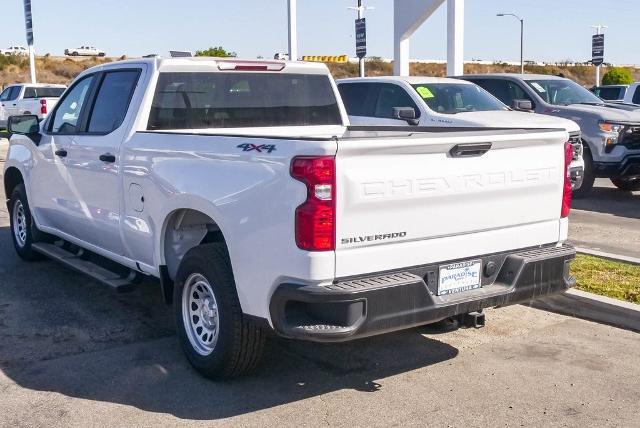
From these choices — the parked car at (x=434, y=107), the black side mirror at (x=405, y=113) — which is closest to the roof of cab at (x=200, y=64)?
the black side mirror at (x=405, y=113)

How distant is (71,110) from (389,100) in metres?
6.13

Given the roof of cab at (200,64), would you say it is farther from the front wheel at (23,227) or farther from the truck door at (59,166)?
the front wheel at (23,227)

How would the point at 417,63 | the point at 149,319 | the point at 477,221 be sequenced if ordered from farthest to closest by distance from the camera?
the point at 417,63, the point at 149,319, the point at 477,221

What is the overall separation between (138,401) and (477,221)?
2303 millimetres

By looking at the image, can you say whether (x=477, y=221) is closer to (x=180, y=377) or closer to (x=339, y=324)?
(x=339, y=324)

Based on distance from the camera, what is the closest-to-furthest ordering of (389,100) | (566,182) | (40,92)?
(566,182) → (389,100) → (40,92)

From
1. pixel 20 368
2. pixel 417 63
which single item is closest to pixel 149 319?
pixel 20 368

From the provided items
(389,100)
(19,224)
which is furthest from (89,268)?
(389,100)

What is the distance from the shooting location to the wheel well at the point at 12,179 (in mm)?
8570

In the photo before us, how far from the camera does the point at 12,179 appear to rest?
878 centimetres

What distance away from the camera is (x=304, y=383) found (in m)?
5.10

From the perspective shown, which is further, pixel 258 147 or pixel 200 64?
pixel 200 64

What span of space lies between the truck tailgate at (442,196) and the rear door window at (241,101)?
2.00m

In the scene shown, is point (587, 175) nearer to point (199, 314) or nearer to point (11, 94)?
point (199, 314)
